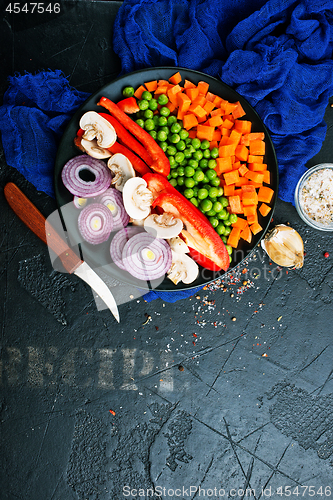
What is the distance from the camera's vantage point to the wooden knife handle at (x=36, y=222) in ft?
8.77

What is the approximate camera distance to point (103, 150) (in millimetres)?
2350

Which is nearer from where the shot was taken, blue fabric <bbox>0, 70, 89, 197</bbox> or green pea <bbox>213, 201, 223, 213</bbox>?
green pea <bbox>213, 201, 223, 213</bbox>

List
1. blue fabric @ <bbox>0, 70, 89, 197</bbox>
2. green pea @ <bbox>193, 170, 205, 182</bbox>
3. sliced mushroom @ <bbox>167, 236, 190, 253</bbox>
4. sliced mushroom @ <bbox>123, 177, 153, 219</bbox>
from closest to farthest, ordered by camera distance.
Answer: sliced mushroom @ <bbox>123, 177, 153, 219</bbox> < sliced mushroom @ <bbox>167, 236, 190, 253</bbox> < green pea @ <bbox>193, 170, 205, 182</bbox> < blue fabric @ <bbox>0, 70, 89, 197</bbox>

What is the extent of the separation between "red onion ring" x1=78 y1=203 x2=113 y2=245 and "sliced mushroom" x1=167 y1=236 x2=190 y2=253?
51 cm

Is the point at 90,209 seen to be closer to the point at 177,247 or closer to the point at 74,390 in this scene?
the point at 177,247

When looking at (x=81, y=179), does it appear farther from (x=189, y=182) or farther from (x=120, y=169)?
(x=189, y=182)

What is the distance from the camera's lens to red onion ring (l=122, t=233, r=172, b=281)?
2.33m

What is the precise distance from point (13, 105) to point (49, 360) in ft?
7.68

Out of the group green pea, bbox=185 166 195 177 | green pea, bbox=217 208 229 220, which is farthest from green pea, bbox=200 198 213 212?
green pea, bbox=185 166 195 177

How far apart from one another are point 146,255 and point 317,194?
165cm

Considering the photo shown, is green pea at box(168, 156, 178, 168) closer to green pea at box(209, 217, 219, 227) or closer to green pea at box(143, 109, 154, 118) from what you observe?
green pea at box(143, 109, 154, 118)

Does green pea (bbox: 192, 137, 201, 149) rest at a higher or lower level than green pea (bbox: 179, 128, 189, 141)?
lower

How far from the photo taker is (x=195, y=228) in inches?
92.1

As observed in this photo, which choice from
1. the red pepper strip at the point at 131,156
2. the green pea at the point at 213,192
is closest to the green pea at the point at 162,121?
the red pepper strip at the point at 131,156
